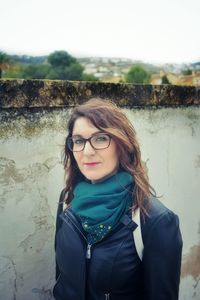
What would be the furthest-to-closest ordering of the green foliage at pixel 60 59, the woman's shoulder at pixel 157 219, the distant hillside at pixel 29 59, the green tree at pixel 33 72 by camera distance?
the distant hillside at pixel 29 59
the green foliage at pixel 60 59
the green tree at pixel 33 72
the woman's shoulder at pixel 157 219

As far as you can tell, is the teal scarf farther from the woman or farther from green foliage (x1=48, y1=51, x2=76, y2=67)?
green foliage (x1=48, y1=51, x2=76, y2=67)

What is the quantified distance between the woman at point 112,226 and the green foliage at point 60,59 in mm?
57307

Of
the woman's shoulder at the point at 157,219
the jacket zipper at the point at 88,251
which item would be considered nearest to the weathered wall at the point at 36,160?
the jacket zipper at the point at 88,251

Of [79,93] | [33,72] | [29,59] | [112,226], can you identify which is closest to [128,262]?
[112,226]

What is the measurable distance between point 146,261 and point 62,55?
2306 inches

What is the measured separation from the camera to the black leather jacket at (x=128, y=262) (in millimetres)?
1362

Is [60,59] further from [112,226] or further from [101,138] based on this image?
[112,226]

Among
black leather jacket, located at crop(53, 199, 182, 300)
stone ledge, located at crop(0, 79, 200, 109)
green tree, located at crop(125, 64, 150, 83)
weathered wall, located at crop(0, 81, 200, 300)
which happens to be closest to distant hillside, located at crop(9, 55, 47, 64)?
green tree, located at crop(125, 64, 150, 83)

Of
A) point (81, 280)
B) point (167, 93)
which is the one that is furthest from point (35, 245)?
point (167, 93)

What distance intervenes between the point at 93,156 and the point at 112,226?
0.31 metres

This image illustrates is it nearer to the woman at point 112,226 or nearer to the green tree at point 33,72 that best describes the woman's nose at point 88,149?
the woman at point 112,226

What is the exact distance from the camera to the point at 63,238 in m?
1.54

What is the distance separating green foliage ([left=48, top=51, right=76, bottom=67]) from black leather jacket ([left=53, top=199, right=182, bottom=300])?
57.5m

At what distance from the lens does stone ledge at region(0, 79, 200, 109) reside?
61.9 inches
